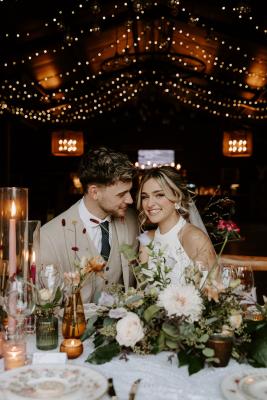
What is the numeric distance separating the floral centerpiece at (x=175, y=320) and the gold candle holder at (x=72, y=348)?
7 centimetres

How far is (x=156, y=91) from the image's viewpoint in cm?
1007

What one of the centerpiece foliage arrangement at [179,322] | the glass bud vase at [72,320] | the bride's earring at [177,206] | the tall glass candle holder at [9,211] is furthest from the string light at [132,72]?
the centerpiece foliage arrangement at [179,322]

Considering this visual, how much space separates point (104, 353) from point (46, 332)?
0.26 metres

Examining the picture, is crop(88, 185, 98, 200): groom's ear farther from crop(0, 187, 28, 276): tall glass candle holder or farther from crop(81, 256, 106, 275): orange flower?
crop(81, 256, 106, 275): orange flower

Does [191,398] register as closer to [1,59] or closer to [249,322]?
[249,322]

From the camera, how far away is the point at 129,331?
1.48 m

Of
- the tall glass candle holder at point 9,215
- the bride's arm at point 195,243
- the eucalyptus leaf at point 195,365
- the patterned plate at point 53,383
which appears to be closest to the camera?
the patterned plate at point 53,383

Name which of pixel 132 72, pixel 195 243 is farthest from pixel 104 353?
pixel 132 72

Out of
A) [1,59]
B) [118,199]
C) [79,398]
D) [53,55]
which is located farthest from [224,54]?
[79,398]

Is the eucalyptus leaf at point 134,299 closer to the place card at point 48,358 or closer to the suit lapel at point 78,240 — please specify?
the place card at point 48,358

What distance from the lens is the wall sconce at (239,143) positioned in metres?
10.5

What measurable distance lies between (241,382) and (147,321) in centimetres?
36

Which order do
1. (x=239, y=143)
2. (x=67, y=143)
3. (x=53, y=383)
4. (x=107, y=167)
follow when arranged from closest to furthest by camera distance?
(x=53, y=383)
(x=107, y=167)
(x=67, y=143)
(x=239, y=143)

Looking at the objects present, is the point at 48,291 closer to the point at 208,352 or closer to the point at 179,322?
the point at 179,322
